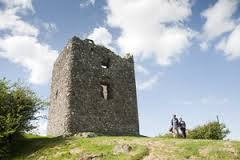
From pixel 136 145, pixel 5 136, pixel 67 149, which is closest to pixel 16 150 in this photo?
pixel 5 136

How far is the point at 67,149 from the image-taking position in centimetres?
2086

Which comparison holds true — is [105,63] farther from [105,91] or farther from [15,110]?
[15,110]

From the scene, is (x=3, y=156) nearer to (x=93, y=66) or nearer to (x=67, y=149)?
(x=67, y=149)

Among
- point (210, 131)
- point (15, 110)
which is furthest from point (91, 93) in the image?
point (210, 131)

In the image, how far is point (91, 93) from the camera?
2755cm

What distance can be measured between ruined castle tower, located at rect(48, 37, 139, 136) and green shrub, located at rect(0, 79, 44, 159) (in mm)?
2805

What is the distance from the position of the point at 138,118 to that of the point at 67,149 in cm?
1048

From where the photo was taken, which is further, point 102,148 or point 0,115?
point 0,115

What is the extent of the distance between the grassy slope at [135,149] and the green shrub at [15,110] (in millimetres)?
1220

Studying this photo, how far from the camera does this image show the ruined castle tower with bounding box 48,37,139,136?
26312 mm

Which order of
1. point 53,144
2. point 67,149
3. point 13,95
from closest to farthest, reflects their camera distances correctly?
point 67,149 < point 53,144 < point 13,95

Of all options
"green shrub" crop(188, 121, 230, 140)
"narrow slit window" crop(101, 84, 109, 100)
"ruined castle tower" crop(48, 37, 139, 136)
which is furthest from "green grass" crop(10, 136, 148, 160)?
"green shrub" crop(188, 121, 230, 140)

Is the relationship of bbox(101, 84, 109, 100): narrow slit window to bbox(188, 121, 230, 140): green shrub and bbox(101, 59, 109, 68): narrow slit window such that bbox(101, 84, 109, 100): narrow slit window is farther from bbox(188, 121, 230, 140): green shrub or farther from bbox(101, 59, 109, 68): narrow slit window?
bbox(188, 121, 230, 140): green shrub

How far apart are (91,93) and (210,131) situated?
24.8m
